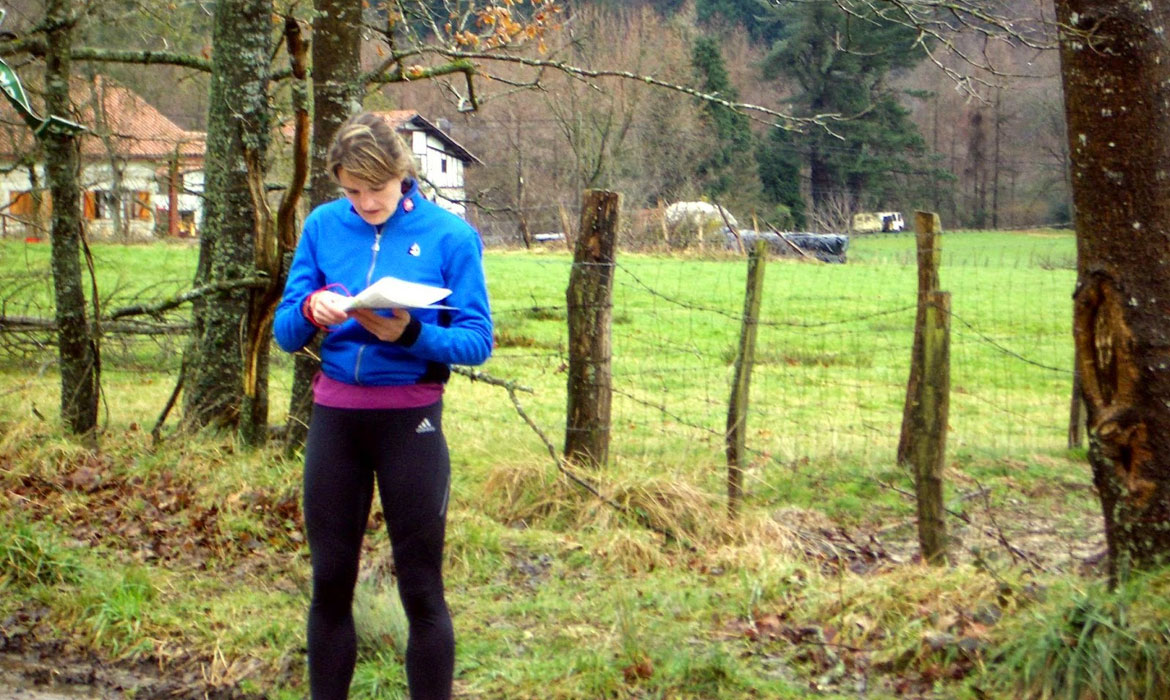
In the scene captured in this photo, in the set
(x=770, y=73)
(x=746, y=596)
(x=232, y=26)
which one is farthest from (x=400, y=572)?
(x=770, y=73)

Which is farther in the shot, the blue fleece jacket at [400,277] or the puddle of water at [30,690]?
the puddle of water at [30,690]

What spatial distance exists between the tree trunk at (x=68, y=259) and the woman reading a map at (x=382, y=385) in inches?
168

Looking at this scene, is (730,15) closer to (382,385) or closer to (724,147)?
(724,147)

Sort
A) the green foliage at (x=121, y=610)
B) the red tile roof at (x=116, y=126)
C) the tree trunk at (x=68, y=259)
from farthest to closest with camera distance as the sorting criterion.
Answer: the red tile roof at (x=116, y=126)
the tree trunk at (x=68, y=259)
the green foliage at (x=121, y=610)

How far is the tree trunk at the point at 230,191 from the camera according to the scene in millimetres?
6965

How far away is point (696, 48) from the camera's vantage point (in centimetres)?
2823

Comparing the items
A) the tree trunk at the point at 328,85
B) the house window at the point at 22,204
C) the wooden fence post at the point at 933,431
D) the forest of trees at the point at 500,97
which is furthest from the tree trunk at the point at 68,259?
the wooden fence post at the point at 933,431

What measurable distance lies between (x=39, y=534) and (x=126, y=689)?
139 cm

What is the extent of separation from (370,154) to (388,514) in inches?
42.9

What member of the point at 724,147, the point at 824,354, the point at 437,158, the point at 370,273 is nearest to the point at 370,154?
the point at 370,273

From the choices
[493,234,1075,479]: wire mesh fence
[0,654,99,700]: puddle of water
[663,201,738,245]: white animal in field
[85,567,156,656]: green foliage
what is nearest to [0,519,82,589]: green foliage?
[85,567,156,656]: green foliage

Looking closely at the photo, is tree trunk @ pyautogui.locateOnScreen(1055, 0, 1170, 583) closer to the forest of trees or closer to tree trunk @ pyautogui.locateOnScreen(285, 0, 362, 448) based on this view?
the forest of trees

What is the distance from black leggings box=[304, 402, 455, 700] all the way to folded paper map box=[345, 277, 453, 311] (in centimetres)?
41

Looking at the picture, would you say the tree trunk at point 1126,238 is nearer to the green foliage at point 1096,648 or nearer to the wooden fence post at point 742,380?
the green foliage at point 1096,648
